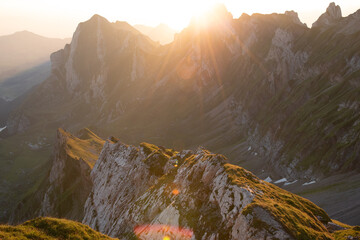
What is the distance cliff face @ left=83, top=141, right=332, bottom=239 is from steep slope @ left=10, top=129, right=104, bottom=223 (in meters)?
36.7

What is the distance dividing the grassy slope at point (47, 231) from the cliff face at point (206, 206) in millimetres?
10029

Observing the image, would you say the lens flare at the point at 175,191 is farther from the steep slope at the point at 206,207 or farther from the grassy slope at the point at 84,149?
the grassy slope at the point at 84,149

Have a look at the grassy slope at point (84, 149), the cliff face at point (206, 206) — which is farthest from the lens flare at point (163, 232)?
the grassy slope at point (84, 149)

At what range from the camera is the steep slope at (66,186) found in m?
93.8

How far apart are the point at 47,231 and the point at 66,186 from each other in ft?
308

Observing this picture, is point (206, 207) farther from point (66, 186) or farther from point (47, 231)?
point (66, 186)

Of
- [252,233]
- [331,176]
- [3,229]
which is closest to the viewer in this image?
[3,229]

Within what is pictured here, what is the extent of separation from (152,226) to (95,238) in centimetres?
1227

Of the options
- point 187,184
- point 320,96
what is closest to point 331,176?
point 320,96

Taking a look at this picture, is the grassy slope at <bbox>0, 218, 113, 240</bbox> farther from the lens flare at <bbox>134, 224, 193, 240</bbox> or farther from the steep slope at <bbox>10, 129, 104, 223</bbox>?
the steep slope at <bbox>10, 129, 104, 223</bbox>

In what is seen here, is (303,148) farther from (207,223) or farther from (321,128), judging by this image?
(207,223)

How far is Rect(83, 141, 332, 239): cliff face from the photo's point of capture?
23.6m

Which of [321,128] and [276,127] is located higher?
[321,128]

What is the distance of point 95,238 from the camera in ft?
79.5
